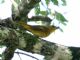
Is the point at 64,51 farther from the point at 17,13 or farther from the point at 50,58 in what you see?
the point at 17,13

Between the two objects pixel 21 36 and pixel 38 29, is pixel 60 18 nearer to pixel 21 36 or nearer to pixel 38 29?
pixel 38 29

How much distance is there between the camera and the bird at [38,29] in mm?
1513

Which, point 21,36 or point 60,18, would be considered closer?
point 21,36

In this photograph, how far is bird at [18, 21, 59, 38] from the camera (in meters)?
1.51

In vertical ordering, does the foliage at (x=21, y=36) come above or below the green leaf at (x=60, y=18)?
below

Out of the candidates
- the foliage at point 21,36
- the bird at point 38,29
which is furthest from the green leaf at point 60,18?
the bird at point 38,29

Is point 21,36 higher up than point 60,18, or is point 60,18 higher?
point 60,18

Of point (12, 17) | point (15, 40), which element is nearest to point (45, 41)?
point (15, 40)

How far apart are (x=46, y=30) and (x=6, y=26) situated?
0.86 feet

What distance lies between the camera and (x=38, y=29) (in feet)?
4.95

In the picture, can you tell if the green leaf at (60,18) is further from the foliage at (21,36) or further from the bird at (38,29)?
the bird at (38,29)

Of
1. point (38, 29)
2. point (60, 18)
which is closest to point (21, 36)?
point (38, 29)

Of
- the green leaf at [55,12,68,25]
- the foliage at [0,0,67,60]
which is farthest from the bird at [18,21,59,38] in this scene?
the green leaf at [55,12,68,25]

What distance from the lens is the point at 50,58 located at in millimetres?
1430
